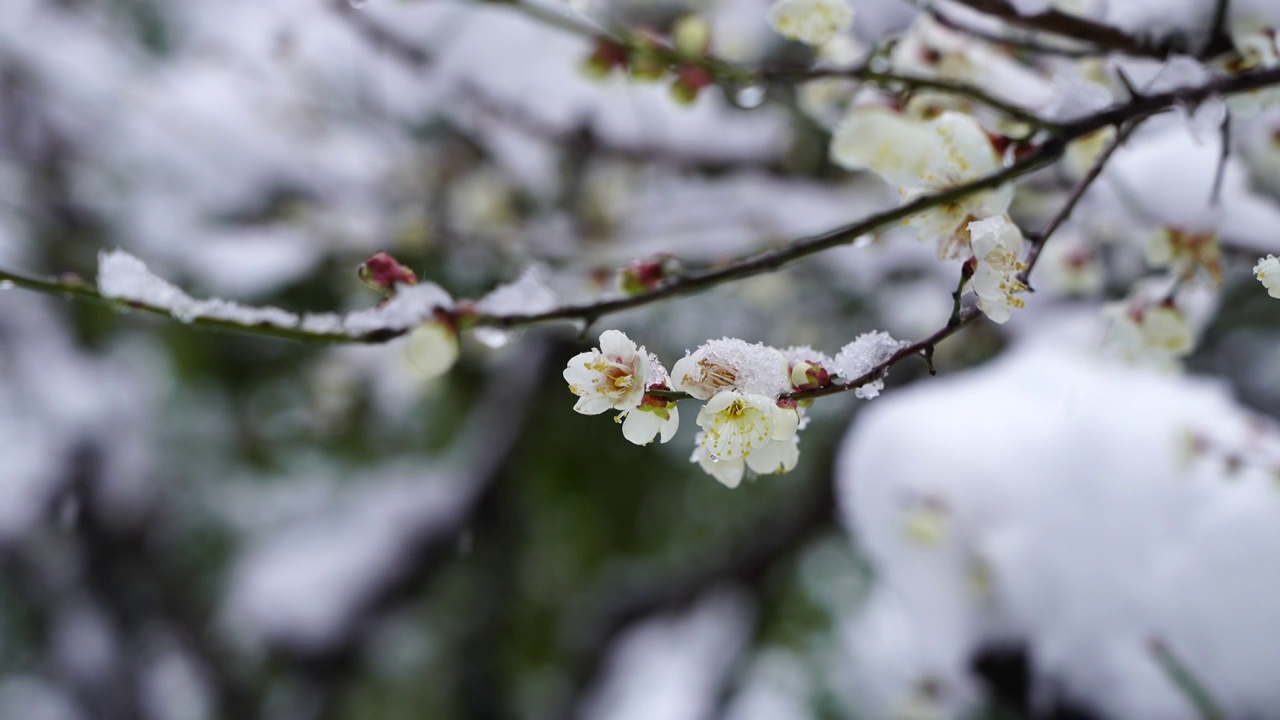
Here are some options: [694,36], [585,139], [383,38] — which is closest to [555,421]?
[585,139]

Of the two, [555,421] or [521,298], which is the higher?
[555,421]

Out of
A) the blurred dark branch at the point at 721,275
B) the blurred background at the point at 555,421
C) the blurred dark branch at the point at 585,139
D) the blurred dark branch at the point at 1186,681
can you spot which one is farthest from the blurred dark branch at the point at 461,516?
the blurred dark branch at the point at 721,275

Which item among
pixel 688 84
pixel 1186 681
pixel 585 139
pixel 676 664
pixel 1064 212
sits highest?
pixel 585 139

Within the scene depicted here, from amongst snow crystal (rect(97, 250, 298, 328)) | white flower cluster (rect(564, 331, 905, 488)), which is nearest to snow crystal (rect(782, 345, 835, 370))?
white flower cluster (rect(564, 331, 905, 488))

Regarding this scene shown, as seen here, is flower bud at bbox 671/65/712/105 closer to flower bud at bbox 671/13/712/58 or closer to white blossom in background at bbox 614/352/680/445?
flower bud at bbox 671/13/712/58

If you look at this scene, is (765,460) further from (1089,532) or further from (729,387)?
(1089,532)

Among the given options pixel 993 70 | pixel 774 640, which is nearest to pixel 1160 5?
pixel 993 70

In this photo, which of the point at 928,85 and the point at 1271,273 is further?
the point at 928,85
